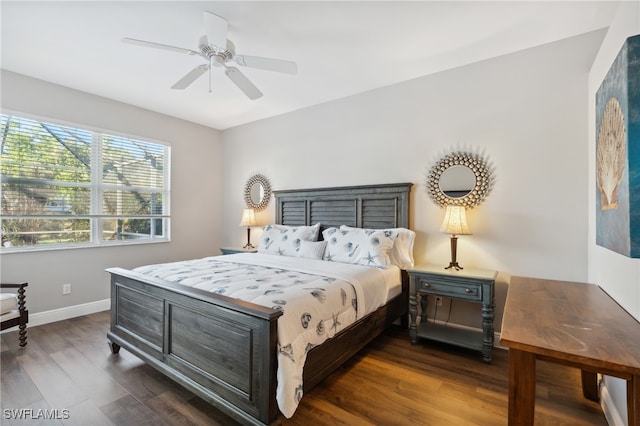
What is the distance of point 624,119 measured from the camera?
1.47 meters

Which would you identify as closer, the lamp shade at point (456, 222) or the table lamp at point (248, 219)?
the lamp shade at point (456, 222)

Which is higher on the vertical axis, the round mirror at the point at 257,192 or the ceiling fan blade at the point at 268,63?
the ceiling fan blade at the point at 268,63

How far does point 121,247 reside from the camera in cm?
407

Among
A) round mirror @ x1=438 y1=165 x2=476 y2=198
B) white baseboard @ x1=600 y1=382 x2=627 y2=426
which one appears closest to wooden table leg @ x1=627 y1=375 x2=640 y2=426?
white baseboard @ x1=600 y1=382 x2=627 y2=426

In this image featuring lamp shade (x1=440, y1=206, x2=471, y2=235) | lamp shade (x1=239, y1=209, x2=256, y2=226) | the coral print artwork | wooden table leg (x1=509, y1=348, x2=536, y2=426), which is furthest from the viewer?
lamp shade (x1=239, y1=209, x2=256, y2=226)

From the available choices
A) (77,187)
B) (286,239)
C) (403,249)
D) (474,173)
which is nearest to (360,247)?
(403,249)

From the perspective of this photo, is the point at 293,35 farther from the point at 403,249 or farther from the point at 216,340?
the point at 216,340

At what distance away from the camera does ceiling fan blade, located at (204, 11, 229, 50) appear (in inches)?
83.5

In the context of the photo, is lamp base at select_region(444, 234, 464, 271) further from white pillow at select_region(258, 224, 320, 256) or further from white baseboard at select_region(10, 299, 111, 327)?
white baseboard at select_region(10, 299, 111, 327)

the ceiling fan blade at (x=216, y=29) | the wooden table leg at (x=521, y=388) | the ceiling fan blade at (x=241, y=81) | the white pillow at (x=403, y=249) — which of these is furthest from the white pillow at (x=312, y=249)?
the wooden table leg at (x=521, y=388)

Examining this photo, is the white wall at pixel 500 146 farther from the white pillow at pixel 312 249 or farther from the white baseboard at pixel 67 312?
the white baseboard at pixel 67 312

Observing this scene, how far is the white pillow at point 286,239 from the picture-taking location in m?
3.63

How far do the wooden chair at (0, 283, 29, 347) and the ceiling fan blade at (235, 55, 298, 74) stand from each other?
9.35ft

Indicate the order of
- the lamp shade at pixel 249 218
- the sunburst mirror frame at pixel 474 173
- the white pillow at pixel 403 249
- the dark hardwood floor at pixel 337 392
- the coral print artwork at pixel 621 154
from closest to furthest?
the coral print artwork at pixel 621 154, the dark hardwood floor at pixel 337 392, the sunburst mirror frame at pixel 474 173, the white pillow at pixel 403 249, the lamp shade at pixel 249 218
